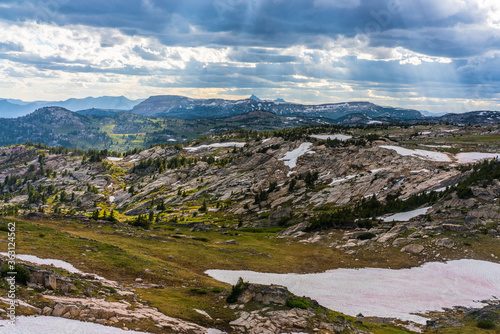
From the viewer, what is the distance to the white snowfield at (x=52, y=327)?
16703 millimetres

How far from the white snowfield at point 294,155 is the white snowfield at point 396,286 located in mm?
108523

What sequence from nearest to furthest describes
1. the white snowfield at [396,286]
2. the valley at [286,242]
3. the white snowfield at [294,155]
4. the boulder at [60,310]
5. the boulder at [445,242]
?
1. the boulder at [60,310]
2. the valley at [286,242]
3. the white snowfield at [396,286]
4. the boulder at [445,242]
5. the white snowfield at [294,155]

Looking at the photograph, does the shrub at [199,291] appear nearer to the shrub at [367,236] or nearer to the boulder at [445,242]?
the shrub at [367,236]

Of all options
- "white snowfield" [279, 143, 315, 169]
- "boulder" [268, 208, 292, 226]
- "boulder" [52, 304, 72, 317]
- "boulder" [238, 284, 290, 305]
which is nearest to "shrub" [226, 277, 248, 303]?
"boulder" [238, 284, 290, 305]

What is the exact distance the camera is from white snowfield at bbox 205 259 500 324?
1447 inches

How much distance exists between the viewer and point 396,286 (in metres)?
42.9

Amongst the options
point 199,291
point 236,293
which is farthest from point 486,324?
point 199,291

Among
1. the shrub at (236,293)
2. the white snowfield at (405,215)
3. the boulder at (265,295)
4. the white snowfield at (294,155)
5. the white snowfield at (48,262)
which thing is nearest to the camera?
the boulder at (265,295)

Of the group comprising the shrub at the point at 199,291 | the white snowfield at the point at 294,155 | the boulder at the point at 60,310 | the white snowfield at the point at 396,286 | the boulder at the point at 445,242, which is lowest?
the white snowfield at the point at 396,286

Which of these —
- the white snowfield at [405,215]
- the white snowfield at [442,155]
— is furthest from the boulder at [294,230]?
the white snowfield at [442,155]

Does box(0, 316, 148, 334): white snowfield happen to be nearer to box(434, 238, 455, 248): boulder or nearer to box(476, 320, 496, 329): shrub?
box(476, 320, 496, 329): shrub

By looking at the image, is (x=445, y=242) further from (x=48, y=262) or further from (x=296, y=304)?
(x=48, y=262)

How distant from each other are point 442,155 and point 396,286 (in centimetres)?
11502

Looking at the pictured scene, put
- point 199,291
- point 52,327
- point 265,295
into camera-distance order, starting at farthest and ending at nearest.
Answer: point 199,291, point 265,295, point 52,327
